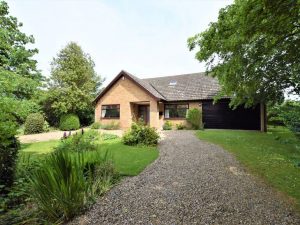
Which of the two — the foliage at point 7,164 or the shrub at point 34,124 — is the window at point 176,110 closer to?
the shrub at point 34,124

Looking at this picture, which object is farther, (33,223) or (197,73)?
(197,73)

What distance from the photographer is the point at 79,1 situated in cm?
739

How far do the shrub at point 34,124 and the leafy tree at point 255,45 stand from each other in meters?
16.4

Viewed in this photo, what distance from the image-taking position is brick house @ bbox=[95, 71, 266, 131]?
1800 centimetres

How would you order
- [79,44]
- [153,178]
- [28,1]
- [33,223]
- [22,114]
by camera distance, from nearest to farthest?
[33,223], [22,114], [153,178], [28,1], [79,44]

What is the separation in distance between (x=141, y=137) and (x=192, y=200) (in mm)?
6613

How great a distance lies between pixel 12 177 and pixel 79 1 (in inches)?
252

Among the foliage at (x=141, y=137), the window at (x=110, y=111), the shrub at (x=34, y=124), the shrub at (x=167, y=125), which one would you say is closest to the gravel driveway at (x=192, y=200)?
the foliage at (x=141, y=137)

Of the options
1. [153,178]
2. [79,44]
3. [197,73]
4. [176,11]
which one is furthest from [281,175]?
[79,44]

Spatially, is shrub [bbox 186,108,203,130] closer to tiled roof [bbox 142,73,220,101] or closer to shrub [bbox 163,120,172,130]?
tiled roof [bbox 142,73,220,101]

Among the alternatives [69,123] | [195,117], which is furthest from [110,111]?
[195,117]

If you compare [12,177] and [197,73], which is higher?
[197,73]

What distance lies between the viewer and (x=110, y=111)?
2077 centimetres

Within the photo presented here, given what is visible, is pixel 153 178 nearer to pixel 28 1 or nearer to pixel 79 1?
pixel 79 1
